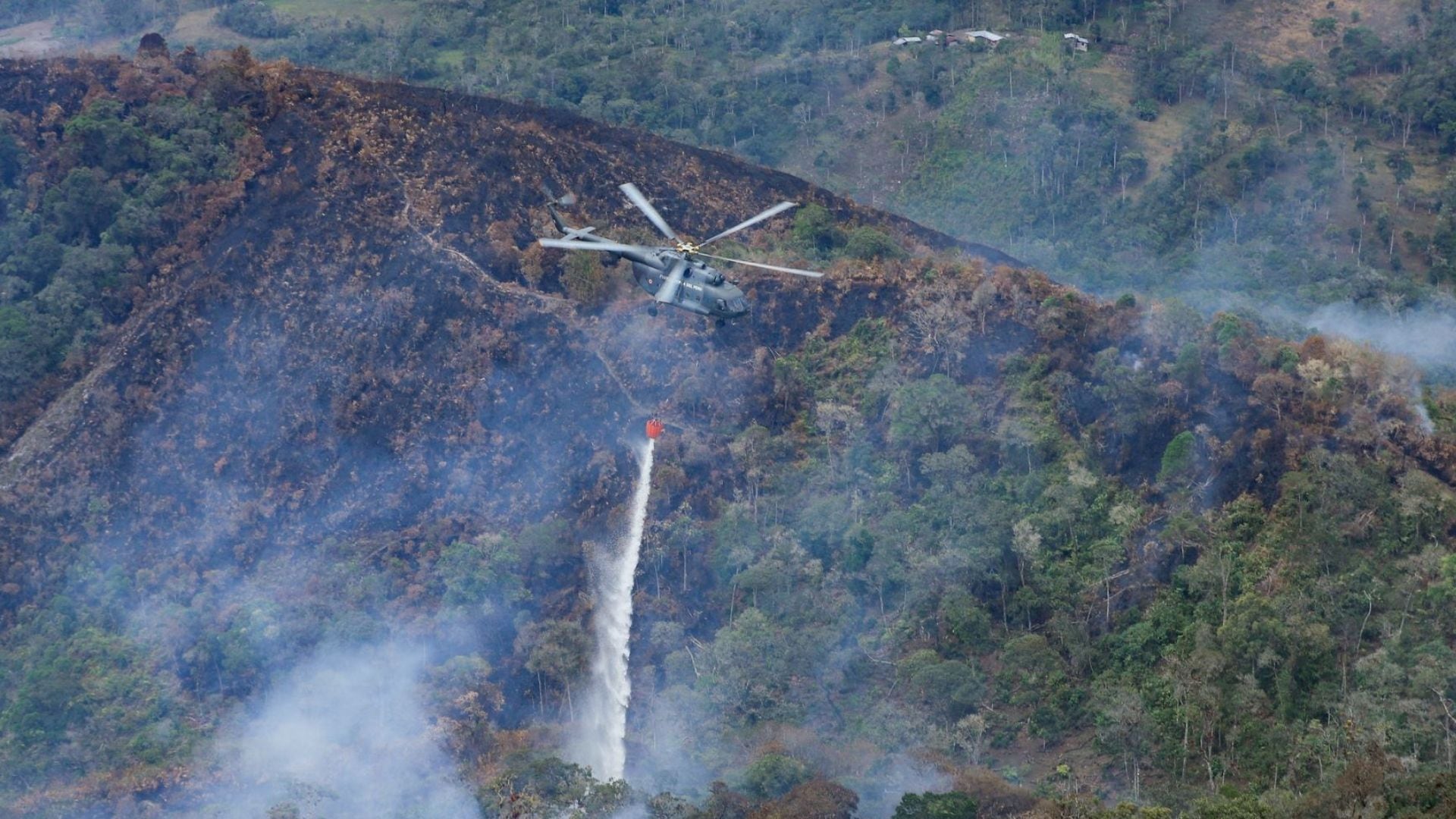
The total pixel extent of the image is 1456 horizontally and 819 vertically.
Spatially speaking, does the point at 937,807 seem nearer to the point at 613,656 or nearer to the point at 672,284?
the point at 613,656

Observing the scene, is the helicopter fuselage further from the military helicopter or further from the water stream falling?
the water stream falling

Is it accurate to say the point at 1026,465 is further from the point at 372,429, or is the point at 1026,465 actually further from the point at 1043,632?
the point at 372,429

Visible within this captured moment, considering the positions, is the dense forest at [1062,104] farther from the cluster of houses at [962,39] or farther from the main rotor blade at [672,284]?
the main rotor blade at [672,284]

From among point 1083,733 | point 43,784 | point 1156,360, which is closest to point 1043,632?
point 1083,733

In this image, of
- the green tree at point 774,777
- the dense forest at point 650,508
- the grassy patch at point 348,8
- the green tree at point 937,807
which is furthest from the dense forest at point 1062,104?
the green tree at point 937,807

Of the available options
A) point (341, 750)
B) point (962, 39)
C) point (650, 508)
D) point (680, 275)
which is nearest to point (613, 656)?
point (650, 508)

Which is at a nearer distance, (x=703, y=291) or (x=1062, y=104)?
(x=703, y=291)
